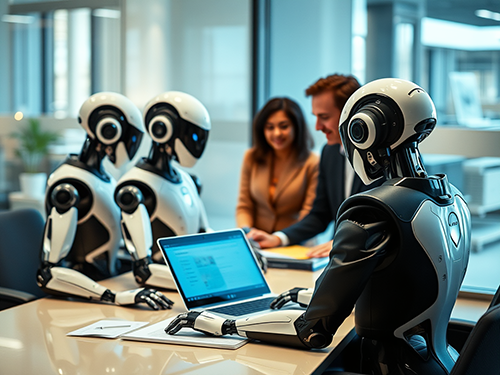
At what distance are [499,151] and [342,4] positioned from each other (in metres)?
1.25

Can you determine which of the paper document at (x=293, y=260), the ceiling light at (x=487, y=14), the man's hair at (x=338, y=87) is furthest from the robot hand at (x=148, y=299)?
the ceiling light at (x=487, y=14)

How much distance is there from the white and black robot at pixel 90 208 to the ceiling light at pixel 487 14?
1895 millimetres

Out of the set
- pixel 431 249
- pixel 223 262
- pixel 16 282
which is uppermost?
pixel 431 249

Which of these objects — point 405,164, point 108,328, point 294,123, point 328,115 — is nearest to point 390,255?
point 405,164

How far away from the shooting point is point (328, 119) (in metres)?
2.68

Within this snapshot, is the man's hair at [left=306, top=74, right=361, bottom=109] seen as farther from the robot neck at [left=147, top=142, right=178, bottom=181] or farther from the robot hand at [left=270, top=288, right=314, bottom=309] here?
the robot hand at [left=270, top=288, right=314, bottom=309]

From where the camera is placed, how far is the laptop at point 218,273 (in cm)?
204

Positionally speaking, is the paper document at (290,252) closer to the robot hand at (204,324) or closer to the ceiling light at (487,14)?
the robot hand at (204,324)

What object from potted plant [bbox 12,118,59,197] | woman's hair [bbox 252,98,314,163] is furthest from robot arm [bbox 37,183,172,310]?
potted plant [bbox 12,118,59,197]

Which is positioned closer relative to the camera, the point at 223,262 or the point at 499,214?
the point at 223,262

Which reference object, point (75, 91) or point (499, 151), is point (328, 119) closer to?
point (499, 151)

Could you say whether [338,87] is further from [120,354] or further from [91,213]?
[120,354]

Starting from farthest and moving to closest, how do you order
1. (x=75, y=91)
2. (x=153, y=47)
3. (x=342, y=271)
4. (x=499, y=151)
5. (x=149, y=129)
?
(x=75, y=91) < (x=153, y=47) < (x=499, y=151) < (x=149, y=129) < (x=342, y=271)

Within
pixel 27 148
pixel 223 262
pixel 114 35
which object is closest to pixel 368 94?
pixel 223 262
